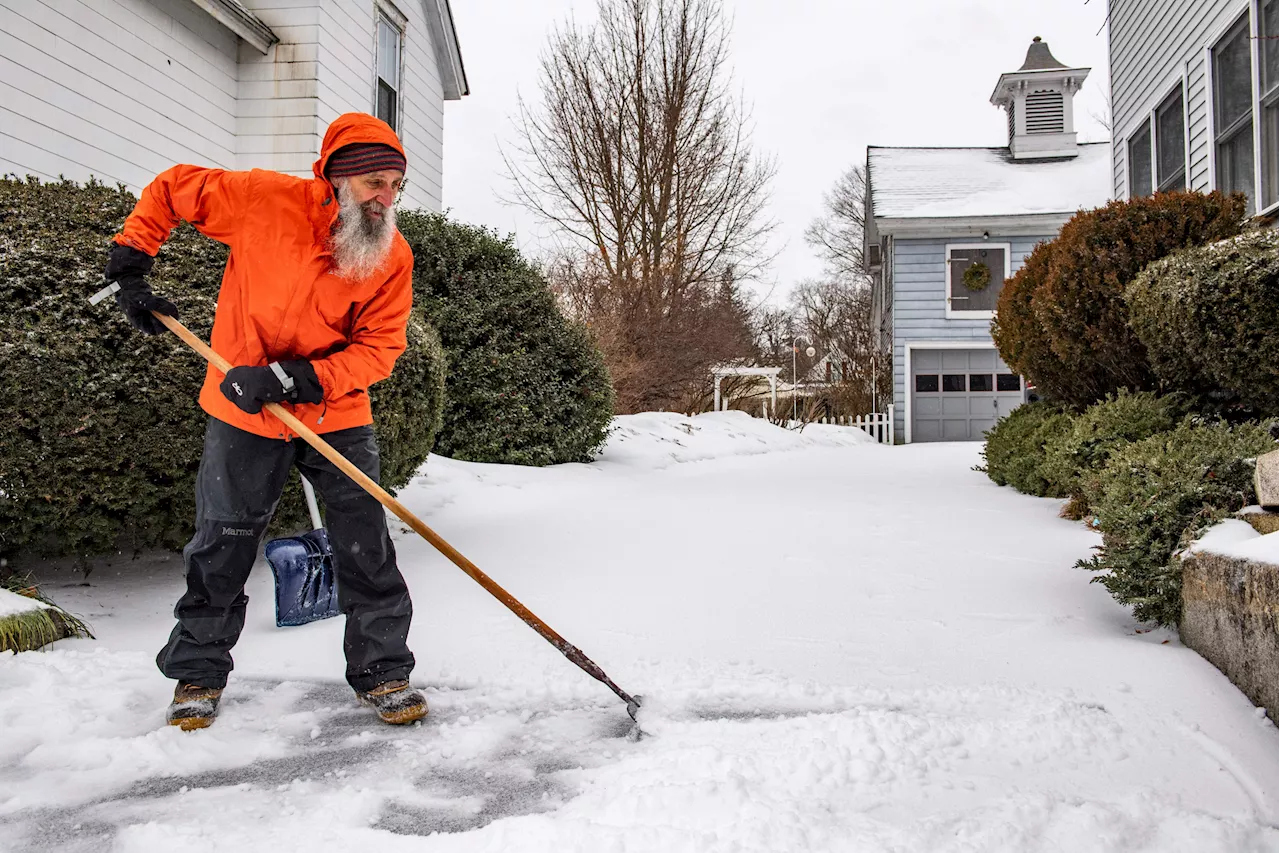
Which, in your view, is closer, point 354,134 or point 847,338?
point 354,134

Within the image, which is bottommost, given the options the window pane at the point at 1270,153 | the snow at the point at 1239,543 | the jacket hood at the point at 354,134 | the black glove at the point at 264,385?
the snow at the point at 1239,543

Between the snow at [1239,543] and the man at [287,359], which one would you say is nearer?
the snow at [1239,543]

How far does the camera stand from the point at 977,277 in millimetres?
17391

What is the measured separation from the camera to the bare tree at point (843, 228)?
36.8 metres

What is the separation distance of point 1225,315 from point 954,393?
13495mm

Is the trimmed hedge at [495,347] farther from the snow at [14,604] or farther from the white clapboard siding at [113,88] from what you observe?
the snow at [14,604]

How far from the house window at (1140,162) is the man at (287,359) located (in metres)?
10.2

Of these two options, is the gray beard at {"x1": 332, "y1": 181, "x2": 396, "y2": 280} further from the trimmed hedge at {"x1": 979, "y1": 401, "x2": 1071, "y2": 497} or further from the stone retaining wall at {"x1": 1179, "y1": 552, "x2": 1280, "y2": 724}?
the trimmed hedge at {"x1": 979, "y1": 401, "x2": 1071, "y2": 497}

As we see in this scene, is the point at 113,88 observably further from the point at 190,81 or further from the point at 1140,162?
the point at 1140,162

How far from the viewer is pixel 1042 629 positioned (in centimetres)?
342

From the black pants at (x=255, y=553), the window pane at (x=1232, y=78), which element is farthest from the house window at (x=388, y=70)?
the black pants at (x=255, y=553)

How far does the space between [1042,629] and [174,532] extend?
12.0 feet

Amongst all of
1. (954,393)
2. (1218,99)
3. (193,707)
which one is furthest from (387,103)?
(954,393)

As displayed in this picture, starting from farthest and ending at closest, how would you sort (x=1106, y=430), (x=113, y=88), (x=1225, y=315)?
(x=113, y=88) → (x=1106, y=430) → (x=1225, y=315)
